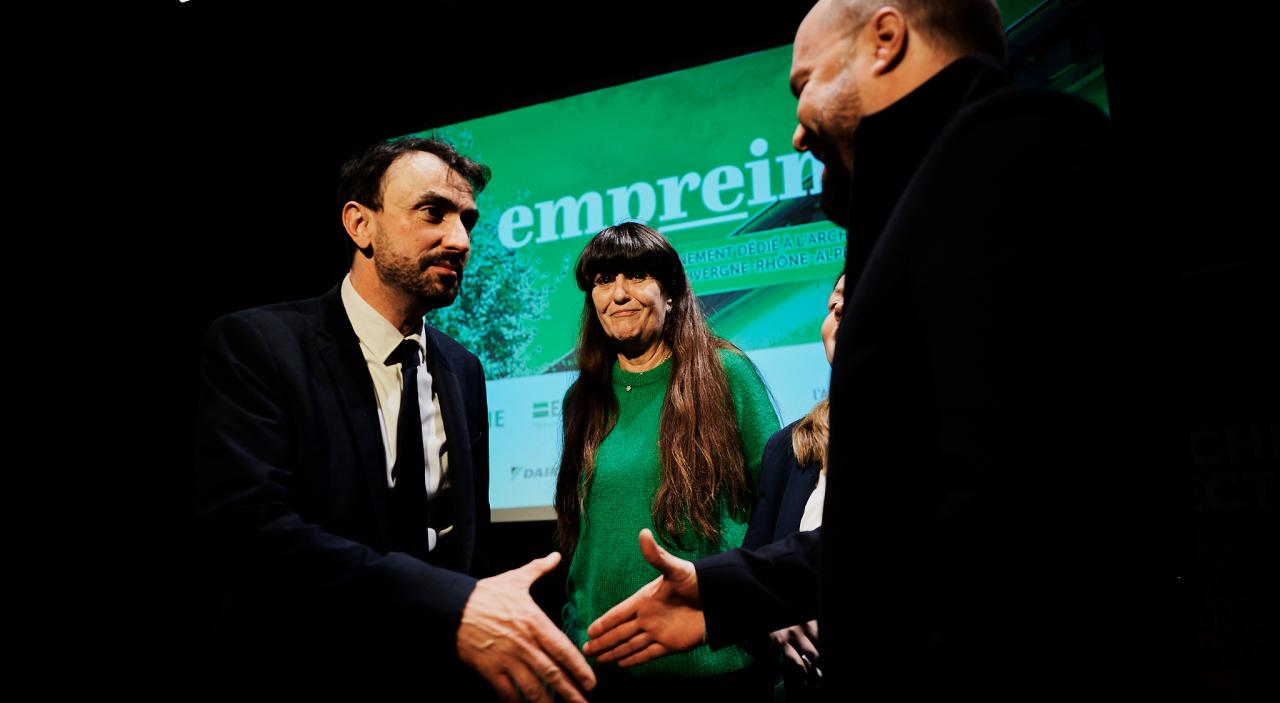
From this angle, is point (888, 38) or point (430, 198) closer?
point (888, 38)

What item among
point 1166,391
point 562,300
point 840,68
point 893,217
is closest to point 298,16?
point 562,300

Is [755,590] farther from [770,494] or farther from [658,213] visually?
[658,213]

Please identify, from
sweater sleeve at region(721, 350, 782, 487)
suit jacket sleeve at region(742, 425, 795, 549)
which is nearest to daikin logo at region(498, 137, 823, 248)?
sweater sleeve at region(721, 350, 782, 487)

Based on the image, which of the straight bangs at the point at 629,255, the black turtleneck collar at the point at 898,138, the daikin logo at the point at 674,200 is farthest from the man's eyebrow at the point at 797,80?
the daikin logo at the point at 674,200

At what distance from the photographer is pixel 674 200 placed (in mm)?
3209

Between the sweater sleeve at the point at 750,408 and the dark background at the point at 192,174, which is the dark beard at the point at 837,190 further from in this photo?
the dark background at the point at 192,174

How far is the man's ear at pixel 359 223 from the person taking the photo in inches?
76.4

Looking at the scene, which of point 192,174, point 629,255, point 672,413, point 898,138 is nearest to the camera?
point 898,138

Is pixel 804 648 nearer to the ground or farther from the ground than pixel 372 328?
nearer to the ground

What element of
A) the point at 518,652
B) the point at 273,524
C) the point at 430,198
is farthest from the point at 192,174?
the point at 518,652

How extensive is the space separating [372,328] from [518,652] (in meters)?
0.86

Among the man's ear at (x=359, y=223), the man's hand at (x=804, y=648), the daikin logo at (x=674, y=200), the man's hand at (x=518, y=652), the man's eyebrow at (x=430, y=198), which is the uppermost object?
the daikin logo at (x=674, y=200)

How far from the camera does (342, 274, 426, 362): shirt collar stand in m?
1.80

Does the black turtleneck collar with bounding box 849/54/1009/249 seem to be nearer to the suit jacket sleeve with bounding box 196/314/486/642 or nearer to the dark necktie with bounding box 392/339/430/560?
the suit jacket sleeve with bounding box 196/314/486/642
